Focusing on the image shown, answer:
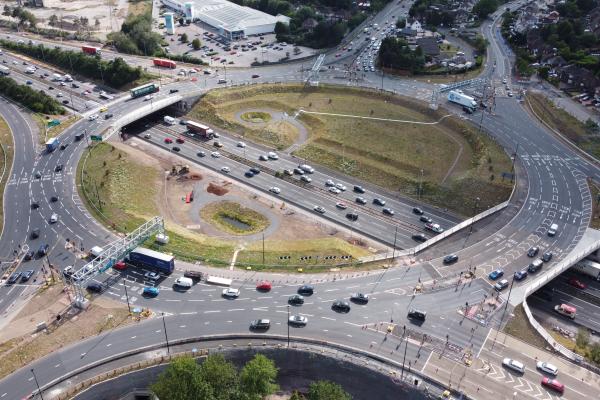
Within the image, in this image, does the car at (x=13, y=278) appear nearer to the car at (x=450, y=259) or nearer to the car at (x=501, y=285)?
the car at (x=450, y=259)

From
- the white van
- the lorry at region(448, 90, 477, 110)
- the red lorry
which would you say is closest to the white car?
the white van

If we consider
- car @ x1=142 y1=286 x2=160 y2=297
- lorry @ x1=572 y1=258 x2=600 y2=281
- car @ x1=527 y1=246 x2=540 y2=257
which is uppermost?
car @ x1=527 y1=246 x2=540 y2=257

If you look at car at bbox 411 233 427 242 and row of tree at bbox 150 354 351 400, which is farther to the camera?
car at bbox 411 233 427 242

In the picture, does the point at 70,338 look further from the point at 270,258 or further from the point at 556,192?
the point at 556,192

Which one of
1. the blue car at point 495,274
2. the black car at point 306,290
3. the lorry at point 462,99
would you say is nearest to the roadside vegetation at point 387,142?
the lorry at point 462,99

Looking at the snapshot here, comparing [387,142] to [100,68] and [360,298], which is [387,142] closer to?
[360,298]

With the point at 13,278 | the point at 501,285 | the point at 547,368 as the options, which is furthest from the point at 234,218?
the point at 547,368

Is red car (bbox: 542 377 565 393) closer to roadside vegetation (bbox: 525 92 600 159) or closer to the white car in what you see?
the white car

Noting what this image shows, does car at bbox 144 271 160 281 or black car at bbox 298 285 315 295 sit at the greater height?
black car at bbox 298 285 315 295
